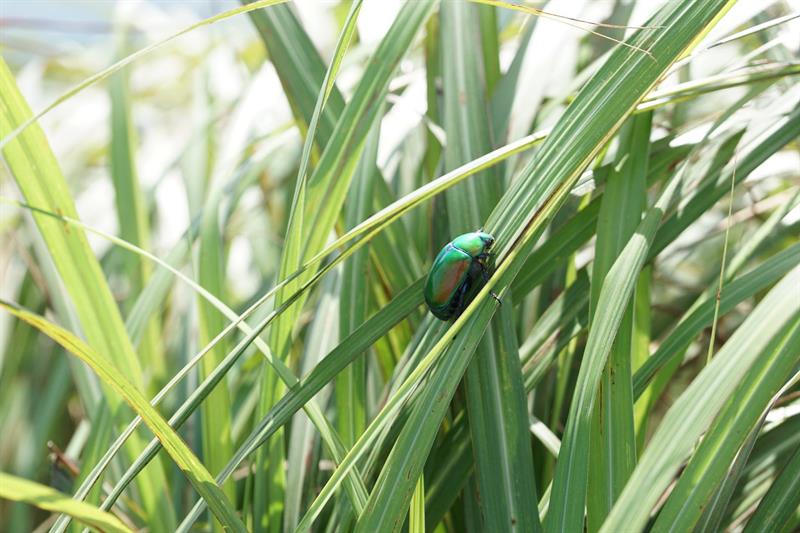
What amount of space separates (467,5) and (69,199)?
62 centimetres

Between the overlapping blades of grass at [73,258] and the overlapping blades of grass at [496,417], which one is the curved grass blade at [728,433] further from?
the overlapping blades of grass at [73,258]

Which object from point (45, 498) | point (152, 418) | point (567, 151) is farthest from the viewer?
point (567, 151)

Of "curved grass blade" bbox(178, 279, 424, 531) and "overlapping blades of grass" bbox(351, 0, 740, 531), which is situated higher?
"overlapping blades of grass" bbox(351, 0, 740, 531)

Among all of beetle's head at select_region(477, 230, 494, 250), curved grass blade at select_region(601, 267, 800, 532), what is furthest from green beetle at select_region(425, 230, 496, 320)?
curved grass blade at select_region(601, 267, 800, 532)

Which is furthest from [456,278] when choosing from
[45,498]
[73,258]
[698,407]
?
[73,258]

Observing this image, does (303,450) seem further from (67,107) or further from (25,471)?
(67,107)

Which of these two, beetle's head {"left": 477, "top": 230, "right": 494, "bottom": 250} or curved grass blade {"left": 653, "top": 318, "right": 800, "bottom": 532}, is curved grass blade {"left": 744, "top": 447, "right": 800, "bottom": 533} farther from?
beetle's head {"left": 477, "top": 230, "right": 494, "bottom": 250}

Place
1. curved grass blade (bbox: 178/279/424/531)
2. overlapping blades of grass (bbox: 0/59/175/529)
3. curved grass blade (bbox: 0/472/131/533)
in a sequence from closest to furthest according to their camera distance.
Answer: curved grass blade (bbox: 0/472/131/533)
curved grass blade (bbox: 178/279/424/531)
overlapping blades of grass (bbox: 0/59/175/529)

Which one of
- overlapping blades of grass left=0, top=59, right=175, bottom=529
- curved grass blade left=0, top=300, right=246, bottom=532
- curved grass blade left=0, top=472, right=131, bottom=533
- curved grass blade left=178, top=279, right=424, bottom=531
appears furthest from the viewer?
overlapping blades of grass left=0, top=59, right=175, bottom=529

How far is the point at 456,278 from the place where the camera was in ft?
2.52

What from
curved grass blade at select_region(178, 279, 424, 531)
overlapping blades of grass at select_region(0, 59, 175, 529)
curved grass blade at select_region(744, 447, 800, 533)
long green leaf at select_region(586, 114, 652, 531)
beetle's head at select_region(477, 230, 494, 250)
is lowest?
curved grass blade at select_region(744, 447, 800, 533)

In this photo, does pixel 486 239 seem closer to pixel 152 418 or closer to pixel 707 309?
pixel 707 309

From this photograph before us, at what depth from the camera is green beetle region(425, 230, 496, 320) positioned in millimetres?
776

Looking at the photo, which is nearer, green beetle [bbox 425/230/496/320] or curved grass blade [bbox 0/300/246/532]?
curved grass blade [bbox 0/300/246/532]
